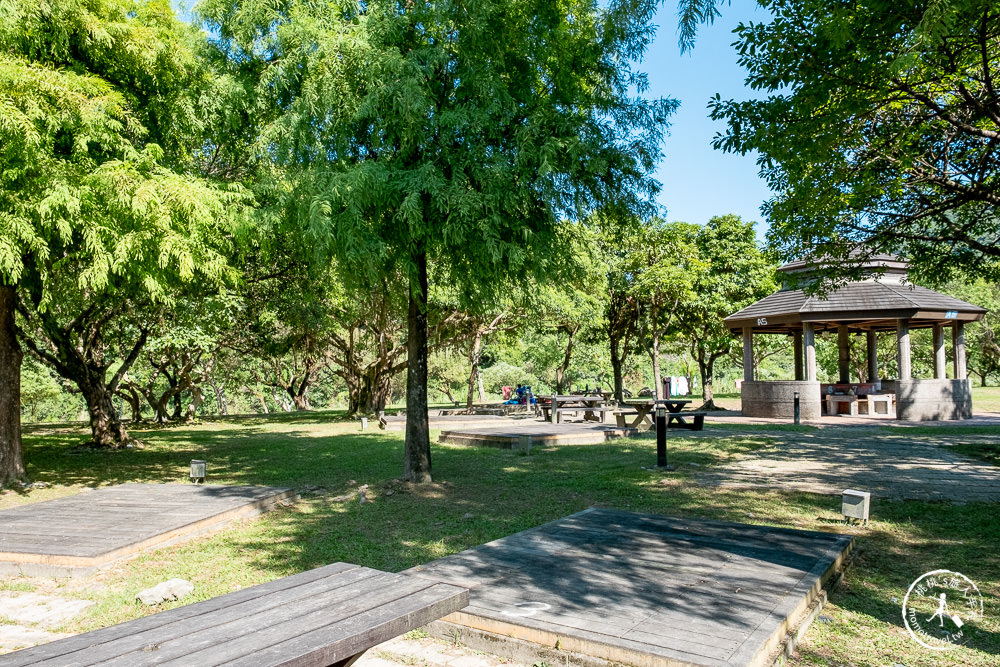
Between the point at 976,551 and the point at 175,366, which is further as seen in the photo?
the point at 175,366

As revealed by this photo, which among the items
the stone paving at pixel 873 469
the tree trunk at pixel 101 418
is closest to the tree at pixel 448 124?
the stone paving at pixel 873 469

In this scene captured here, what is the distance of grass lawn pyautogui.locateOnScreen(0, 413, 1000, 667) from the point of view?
196 inches

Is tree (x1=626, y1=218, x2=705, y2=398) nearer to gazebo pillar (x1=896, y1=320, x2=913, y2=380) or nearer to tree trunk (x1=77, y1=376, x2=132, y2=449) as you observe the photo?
gazebo pillar (x1=896, y1=320, x2=913, y2=380)

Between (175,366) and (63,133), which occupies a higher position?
(63,133)

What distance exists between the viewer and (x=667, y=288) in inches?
1056

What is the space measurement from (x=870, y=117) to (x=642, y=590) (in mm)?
7567

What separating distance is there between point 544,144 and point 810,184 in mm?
4152

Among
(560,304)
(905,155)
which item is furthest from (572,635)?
(560,304)

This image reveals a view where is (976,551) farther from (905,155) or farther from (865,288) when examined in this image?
(865,288)

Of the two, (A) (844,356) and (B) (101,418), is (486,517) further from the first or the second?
(A) (844,356)

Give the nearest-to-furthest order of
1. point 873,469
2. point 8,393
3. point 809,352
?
point 8,393 < point 873,469 < point 809,352

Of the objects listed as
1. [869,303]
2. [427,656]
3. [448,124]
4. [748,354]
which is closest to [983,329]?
[869,303]

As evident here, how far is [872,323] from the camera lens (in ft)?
79.2

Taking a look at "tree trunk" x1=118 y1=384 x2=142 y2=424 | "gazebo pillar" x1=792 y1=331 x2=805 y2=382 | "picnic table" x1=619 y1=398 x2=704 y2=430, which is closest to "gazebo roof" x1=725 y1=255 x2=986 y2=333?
"gazebo pillar" x1=792 y1=331 x2=805 y2=382
